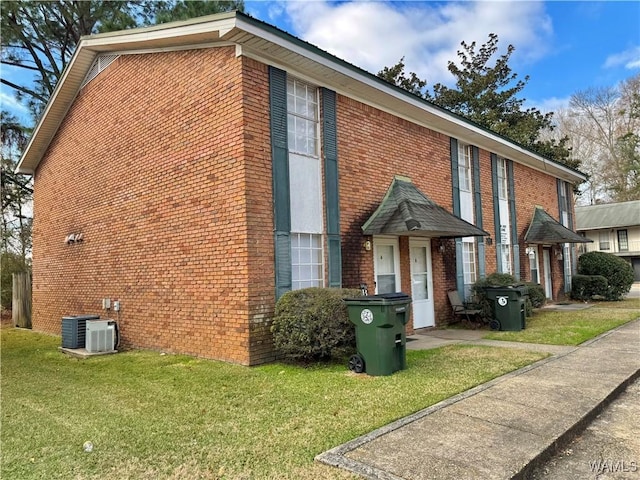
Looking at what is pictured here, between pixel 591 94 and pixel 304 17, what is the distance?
33.9 meters

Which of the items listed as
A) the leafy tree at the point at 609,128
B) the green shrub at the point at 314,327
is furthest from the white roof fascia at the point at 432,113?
the leafy tree at the point at 609,128

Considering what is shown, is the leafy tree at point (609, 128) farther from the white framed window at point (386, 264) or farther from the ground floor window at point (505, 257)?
the white framed window at point (386, 264)

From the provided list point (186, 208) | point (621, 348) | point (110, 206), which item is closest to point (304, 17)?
point (186, 208)

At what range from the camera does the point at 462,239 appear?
41.1 ft

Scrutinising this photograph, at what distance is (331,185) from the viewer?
8750 millimetres

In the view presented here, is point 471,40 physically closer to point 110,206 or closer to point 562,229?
point 562,229

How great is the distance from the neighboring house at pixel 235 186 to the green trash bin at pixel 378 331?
163 centimetres

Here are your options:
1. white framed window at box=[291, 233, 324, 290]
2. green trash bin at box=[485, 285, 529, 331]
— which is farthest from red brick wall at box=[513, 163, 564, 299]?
white framed window at box=[291, 233, 324, 290]

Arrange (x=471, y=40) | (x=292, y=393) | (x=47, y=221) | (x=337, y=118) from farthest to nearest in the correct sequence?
(x=471, y=40), (x=47, y=221), (x=337, y=118), (x=292, y=393)

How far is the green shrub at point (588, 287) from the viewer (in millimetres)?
17094

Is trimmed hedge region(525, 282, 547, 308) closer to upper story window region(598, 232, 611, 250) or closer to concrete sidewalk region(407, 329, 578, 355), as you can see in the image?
concrete sidewalk region(407, 329, 578, 355)

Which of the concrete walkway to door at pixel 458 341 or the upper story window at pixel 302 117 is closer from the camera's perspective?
the concrete walkway to door at pixel 458 341

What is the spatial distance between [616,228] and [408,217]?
33.7m

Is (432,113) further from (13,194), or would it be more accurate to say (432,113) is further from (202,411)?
(13,194)
